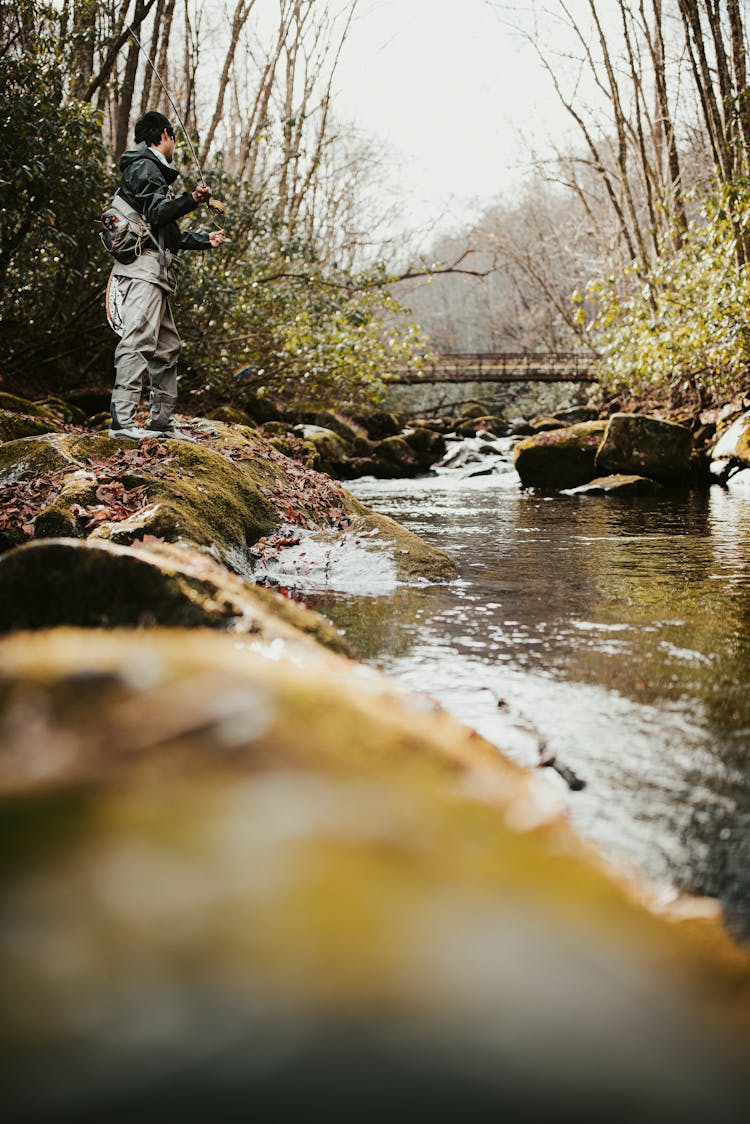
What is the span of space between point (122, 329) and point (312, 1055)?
17.3 ft

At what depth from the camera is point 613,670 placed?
3059 mm

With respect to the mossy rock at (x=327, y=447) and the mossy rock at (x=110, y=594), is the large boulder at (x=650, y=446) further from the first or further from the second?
the mossy rock at (x=110, y=594)

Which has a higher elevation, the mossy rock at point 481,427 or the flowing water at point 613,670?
the mossy rock at point 481,427

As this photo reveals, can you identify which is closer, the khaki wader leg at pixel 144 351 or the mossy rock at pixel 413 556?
the mossy rock at pixel 413 556

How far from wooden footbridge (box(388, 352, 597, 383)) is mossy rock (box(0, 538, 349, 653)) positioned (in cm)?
2128

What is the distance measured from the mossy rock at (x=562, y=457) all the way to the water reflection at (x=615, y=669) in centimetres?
628

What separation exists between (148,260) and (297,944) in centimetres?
529

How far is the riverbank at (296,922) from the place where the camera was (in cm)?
81

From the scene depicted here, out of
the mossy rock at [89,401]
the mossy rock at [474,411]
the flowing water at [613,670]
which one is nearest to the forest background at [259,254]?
the mossy rock at [89,401]

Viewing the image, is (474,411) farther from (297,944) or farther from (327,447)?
(297,944)

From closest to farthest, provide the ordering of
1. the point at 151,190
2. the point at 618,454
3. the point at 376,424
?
the point at 151,190 → the point at 618,454 → the point at 376,424

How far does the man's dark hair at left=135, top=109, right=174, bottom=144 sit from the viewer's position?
5262 mm

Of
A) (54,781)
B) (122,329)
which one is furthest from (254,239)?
(54,781)

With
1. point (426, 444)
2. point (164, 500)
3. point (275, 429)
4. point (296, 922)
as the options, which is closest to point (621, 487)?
point (275, 429)
